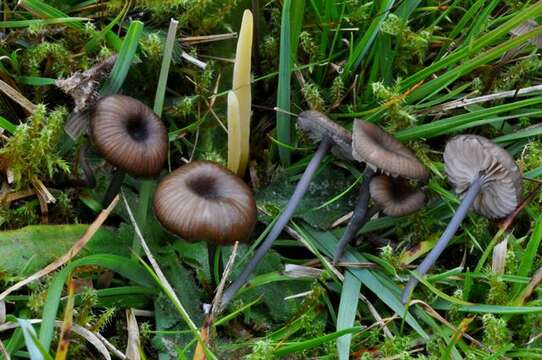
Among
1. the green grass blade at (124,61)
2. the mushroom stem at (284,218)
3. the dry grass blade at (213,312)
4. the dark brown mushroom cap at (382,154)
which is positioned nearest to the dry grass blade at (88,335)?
the dry grass blade at (213,312)

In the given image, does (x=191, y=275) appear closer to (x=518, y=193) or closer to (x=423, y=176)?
(x=423, y=176)

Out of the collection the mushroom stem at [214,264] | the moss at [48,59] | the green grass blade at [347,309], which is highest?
the moss at [48,59]

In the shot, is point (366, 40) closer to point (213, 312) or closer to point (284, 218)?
point (284, 218)

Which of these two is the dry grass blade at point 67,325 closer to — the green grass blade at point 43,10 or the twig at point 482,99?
the green grass blade at point 43,10

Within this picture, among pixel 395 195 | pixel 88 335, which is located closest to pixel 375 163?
pixel 395 195

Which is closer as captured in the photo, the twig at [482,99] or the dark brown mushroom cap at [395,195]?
the dark brown mushroom cap at [395,195]

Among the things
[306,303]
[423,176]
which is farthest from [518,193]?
[306,303]
